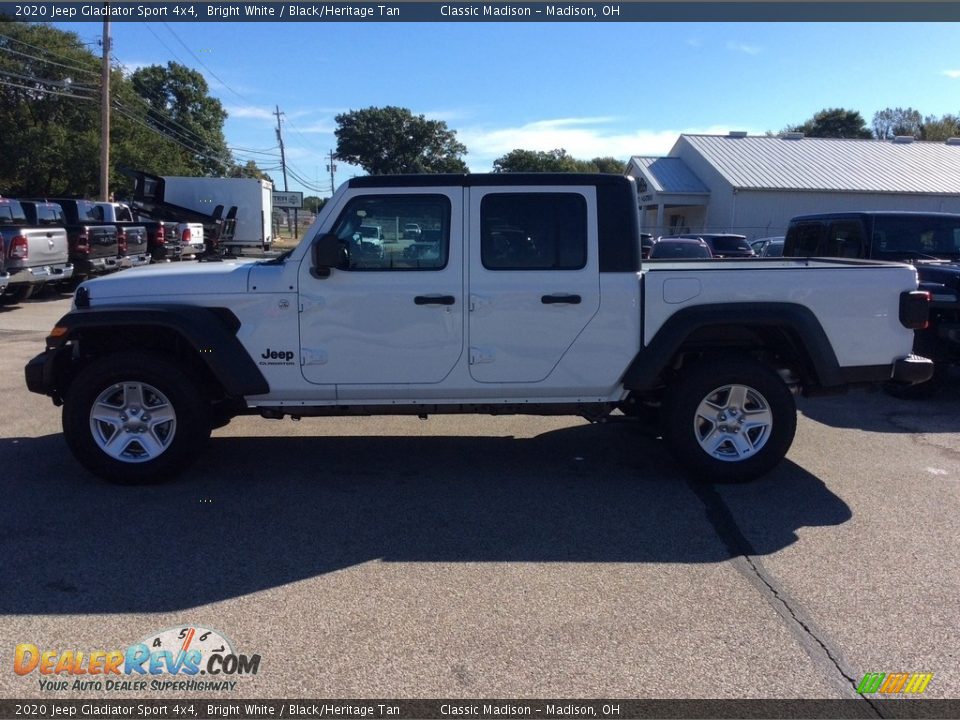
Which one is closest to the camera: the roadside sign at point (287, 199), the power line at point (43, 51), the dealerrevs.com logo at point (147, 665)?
the dealerrevs.com logo at point (147, 665)

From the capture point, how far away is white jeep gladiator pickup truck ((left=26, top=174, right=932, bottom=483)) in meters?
5.69

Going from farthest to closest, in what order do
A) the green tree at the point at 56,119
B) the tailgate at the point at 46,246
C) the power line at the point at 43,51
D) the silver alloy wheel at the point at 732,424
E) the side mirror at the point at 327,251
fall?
1. the power line at the point at 43,51
2. the green tree at the point at 56,119
3. the tailgate at the point at 46,246
4. the silver alloy wheel at the point at 732,424
5. the side mirror at the point at 327,251

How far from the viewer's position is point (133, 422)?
5.80 meters

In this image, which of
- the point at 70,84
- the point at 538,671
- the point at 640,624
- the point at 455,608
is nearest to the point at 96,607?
the point at 455,608

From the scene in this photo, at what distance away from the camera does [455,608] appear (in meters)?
4.05

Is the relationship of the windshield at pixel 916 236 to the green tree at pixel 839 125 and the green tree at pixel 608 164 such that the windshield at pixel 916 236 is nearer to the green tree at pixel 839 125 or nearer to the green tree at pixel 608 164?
the green tree at pixel 608 164

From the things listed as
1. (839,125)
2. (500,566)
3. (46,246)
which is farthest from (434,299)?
(839,125)

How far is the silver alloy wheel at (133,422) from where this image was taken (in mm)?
5742

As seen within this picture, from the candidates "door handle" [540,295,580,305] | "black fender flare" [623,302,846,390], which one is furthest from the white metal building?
"door handle" [540,295,580,305]

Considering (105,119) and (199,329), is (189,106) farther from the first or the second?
(199,329)

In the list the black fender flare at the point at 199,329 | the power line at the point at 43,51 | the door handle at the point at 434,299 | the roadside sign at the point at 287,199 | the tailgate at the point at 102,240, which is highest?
the power line at the point at 43,51

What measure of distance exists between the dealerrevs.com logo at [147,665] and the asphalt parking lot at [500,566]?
0.06 metres

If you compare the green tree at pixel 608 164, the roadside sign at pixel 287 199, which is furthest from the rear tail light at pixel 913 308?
the green tree at pixel 608 164

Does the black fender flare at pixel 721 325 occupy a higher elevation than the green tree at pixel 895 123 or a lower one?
lower
